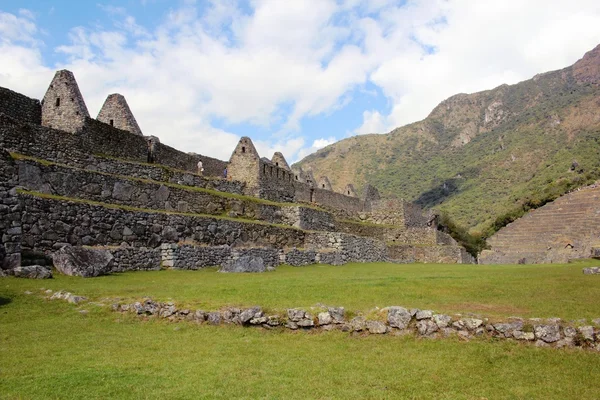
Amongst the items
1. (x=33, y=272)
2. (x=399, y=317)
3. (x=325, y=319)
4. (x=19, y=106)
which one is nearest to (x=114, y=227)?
(x=33, y=272)

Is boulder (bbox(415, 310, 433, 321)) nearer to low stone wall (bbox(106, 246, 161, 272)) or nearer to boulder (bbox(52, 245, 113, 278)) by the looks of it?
boulder (bbox(52, 245, 113, 278))

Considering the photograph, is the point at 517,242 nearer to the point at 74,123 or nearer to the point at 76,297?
the point at 74,123

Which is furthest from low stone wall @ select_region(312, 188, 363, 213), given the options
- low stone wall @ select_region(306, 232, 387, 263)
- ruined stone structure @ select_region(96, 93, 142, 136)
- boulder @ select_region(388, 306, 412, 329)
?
boulder @ select_region(388, 306, 412, 329)

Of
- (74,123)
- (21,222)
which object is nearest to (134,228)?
(21,222)

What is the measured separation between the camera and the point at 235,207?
83.1 ft

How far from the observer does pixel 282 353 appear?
27.6ft

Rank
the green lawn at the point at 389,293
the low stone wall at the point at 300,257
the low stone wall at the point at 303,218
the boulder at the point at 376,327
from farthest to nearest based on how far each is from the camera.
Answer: the low stone wall at the point at 303,218, the low stone wall at the point at 300,257, the green lawn at the point at 389,293, the boulder at the point at 376,327

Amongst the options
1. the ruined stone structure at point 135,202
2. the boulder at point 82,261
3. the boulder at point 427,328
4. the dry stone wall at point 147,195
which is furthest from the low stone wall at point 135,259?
the boulder at point 427,328

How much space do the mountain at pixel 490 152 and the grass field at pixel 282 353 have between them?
149ft

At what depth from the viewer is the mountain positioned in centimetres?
6806

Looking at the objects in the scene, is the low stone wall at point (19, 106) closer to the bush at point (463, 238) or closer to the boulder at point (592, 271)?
the boulder at point (592, 271)

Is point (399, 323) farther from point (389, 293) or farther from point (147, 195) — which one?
point (147, 195)

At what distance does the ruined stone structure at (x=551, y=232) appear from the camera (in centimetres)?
3819

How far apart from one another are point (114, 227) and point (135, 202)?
9.40 feet
